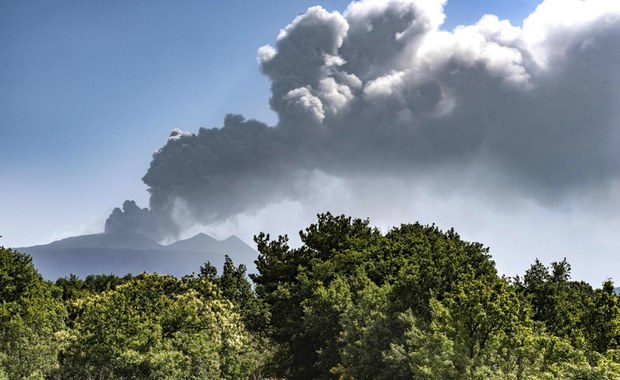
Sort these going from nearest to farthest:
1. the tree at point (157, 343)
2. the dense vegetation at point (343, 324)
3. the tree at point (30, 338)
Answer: the dense vegetation at point (343, 324), the tree at point (157, 343), the tree at point (30, 338)

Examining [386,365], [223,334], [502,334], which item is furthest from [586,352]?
[223,334]

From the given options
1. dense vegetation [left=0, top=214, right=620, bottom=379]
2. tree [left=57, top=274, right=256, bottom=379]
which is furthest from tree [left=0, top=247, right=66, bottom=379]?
tree [left=57, top=274, right=256, bottom=379]

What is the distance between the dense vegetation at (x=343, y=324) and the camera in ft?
99.0

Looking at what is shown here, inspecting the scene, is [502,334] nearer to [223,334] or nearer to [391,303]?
[391,303]

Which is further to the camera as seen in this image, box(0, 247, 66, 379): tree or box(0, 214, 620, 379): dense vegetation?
box(0, 247, 66, 379): tree

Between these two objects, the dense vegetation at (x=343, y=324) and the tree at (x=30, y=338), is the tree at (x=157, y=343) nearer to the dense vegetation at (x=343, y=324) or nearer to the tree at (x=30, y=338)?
the dense vegetation at (x=343, y=324)

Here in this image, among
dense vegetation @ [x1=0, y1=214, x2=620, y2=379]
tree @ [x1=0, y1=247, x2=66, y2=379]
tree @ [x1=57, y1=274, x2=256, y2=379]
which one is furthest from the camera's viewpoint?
tree @ [x1=0, y1=247, x2=66, y2=379]

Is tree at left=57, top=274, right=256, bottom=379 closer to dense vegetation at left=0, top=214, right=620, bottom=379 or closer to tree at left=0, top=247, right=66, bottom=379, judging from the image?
dense vegetation at left=0, top=214, right=620, bottom=379

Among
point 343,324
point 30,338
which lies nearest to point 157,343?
point 30,338

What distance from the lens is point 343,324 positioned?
44.8 metres

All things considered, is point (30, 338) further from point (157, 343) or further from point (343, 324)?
point (343, 324)

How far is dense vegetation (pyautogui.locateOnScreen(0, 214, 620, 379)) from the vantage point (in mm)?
30172

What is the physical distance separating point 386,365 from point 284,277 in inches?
1315

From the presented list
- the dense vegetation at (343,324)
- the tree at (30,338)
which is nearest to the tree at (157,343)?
the dense vegetation at (343,324)
